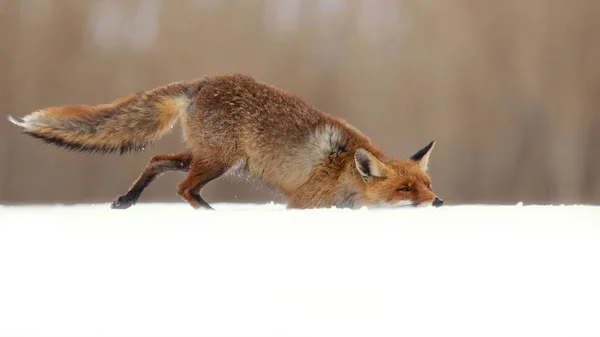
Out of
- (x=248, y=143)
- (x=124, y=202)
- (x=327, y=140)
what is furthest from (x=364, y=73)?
(x=124, y=202)

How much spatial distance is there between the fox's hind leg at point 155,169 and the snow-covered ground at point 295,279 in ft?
2.34

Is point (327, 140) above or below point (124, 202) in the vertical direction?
above

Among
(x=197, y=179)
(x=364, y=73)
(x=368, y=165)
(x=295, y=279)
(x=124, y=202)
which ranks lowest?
(x=295, y=279)

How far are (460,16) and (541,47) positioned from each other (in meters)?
0.43

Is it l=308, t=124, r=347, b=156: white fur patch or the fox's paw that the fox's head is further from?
the fox's paw

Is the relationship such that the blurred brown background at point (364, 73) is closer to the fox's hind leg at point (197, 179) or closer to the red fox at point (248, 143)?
the red fox at point (248, 143)

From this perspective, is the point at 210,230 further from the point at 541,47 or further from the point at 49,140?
the point at 541,47

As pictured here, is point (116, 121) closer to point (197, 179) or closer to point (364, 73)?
point (197, 179)

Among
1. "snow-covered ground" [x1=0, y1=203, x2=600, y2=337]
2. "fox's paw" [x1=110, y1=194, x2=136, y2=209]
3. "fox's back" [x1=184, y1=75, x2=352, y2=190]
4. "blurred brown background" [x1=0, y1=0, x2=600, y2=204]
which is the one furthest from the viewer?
"blurred brown background" [x1=0, y1=0, x2=600, y2=204]

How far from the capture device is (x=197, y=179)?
1.83 meters

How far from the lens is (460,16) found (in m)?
2.97

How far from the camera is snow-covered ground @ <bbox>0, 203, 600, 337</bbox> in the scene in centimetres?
75

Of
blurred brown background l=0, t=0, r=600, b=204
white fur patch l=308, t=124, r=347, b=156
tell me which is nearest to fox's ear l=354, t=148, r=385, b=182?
white fur patch l=308, t=124, r=347, b=156

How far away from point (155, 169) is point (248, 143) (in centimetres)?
29
